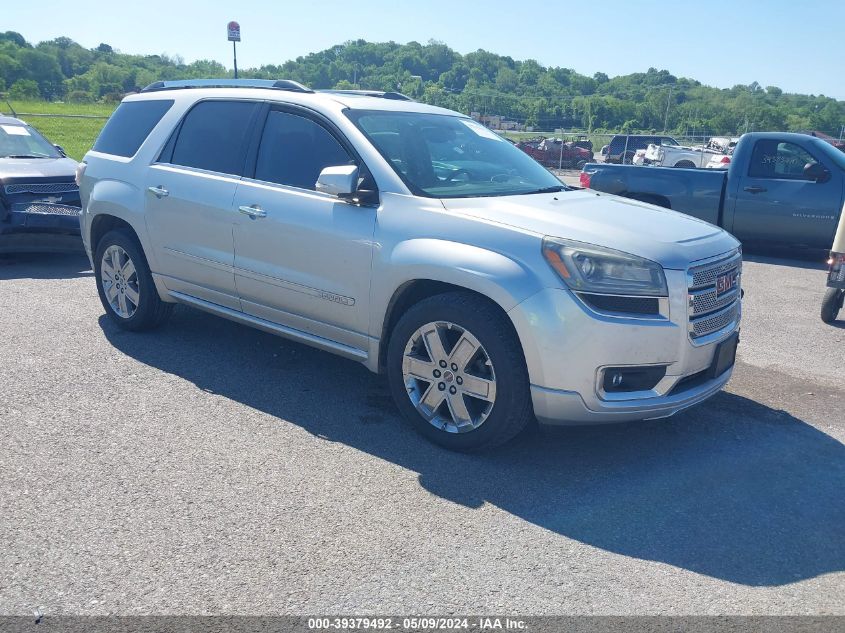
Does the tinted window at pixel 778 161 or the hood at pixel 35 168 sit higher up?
the tinted window at pixel 778 161

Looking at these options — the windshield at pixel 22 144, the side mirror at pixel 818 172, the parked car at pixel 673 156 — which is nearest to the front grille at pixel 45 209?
the windshield at pixel 22 144

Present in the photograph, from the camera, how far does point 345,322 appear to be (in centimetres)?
457

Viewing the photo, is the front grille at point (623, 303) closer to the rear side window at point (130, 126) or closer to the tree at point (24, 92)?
the rear side window at point (130, 126)

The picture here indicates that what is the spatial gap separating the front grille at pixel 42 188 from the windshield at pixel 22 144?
3.38 ft

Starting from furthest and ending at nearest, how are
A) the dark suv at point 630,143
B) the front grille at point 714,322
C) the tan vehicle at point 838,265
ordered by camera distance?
1. the dark suv at point 630,143
2. the tan vehicle at point 838,265
3. the front grille at point 714,322

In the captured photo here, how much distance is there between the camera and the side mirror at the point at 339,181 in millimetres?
4297

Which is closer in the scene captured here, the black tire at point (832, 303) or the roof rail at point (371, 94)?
the roof rail at point (371, 94)

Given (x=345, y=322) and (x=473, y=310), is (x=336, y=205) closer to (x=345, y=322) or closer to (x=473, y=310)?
(x=345, y=322)

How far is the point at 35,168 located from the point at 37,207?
2.32 ft

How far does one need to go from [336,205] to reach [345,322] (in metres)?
0.68

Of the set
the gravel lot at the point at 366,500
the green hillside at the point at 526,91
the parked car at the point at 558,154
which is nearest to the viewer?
the gravel lot at the point at 366,500

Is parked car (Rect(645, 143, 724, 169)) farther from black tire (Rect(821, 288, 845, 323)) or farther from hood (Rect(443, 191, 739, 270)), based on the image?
hood (Rect(443, 191, 739, 270))

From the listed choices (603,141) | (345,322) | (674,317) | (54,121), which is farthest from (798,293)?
(54,121)

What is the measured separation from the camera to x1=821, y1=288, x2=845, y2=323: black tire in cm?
715
